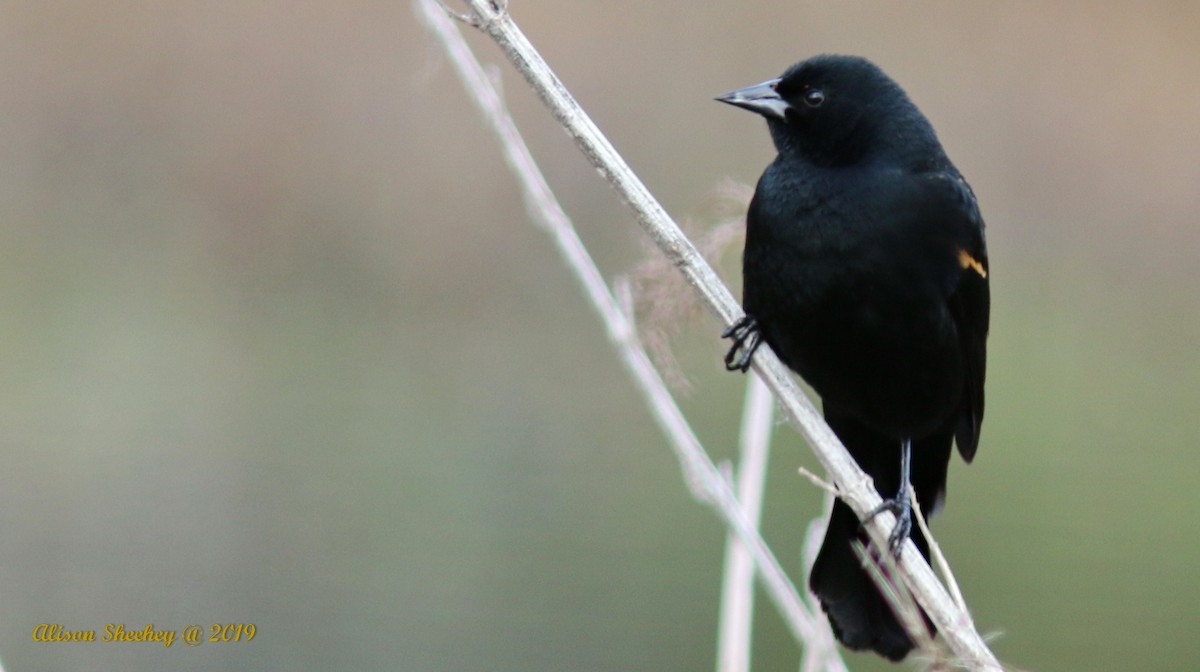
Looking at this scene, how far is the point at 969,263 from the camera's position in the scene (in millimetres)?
2582

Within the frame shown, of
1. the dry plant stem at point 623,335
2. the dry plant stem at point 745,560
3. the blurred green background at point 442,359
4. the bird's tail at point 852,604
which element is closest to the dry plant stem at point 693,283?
the dry plant stem at point 623,335

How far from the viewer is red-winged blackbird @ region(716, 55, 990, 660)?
2420 mm

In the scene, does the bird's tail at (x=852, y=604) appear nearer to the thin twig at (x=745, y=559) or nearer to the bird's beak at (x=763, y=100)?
the thin twig at (x=745, y=559)

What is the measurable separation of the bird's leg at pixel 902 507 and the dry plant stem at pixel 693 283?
0.9 inches

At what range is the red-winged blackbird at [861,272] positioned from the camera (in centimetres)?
242

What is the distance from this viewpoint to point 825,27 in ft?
18.5

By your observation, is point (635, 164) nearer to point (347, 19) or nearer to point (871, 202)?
point (347, 19)

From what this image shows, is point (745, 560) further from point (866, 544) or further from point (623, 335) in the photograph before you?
point (866, 544)

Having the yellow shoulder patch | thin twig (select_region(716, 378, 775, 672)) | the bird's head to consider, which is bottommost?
thin twig (select_region(716, 378, 775, 672))

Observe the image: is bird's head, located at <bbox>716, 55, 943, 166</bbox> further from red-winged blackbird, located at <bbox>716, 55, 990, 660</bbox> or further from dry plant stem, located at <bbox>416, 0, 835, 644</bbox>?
dry plant stem, located at <bbox>416, 0, 835, 644</bbox>

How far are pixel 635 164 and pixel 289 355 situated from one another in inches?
52.4

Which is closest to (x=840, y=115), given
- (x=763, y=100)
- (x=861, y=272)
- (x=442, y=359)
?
(x=763, y=100)

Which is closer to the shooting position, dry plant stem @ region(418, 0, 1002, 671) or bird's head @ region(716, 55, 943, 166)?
dry plant stem @ region(418, 0, 1002, 671)

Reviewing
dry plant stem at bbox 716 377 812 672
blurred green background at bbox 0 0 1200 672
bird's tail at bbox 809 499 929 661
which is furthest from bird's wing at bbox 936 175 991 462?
blurred green background at bbox 0 0 1200 672
